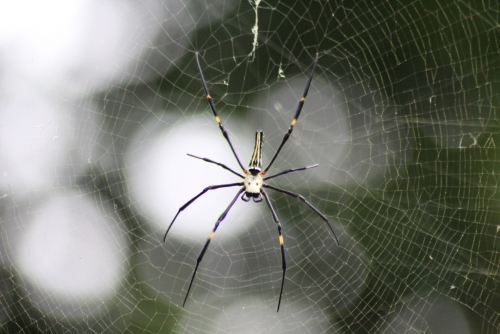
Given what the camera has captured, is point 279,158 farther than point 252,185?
Yes

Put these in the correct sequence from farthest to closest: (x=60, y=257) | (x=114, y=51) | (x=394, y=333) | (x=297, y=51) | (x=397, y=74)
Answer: (x=394, y=333) < (x=297, y=51) < (x=397, y=74) < (x=60, y=257) < (x=114, y=51)

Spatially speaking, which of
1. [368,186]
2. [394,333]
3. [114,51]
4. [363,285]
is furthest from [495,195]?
[114,51]

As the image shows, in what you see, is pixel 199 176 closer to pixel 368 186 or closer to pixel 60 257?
pixel 60 257

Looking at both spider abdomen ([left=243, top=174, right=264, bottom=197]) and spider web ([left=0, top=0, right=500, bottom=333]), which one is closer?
spider abdomen ([left=243, top=174, right=264, bottom=197])

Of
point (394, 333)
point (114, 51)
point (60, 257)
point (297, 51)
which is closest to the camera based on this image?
point (114, 51)

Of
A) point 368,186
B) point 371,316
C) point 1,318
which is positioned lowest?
point 371,316

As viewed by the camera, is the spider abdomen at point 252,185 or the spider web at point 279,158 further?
the spider web at point 279,158

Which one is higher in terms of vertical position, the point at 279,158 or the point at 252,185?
the point at 252,185

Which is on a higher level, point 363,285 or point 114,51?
point 114,51
